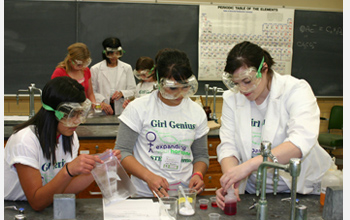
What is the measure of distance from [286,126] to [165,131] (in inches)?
26.6

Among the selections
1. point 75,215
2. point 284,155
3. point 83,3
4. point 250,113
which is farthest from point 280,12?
point 75,215

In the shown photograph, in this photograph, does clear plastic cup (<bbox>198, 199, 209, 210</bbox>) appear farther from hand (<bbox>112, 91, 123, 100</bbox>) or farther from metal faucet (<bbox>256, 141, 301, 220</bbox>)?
hand (<bbox>112, 91, 123, 100</bbox>)

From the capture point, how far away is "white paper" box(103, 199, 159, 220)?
1.67 meters

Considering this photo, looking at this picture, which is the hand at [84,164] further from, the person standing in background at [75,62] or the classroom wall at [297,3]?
the classroom wall at [297,3]

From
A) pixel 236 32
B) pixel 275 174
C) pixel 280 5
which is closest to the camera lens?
pixel 275 174

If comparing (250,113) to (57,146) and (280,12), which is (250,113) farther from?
(280,12)

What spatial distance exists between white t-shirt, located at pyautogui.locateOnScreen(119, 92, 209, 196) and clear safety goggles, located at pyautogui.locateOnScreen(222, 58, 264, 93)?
41 cm

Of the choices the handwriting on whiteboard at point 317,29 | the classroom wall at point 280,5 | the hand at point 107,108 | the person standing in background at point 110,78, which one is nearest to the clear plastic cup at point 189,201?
the hand at point 107,108

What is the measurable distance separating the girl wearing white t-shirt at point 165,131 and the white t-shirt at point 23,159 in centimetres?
41

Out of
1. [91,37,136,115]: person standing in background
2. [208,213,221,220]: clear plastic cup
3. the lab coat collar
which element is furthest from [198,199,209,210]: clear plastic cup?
[91,37,136,115]: person standing in background

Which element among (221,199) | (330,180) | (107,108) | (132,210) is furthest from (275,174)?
(107,108)

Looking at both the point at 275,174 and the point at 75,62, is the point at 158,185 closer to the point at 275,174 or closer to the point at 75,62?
the point at 275,174

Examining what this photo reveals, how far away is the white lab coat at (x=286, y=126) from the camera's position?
5.93ft

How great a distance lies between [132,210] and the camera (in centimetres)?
175
